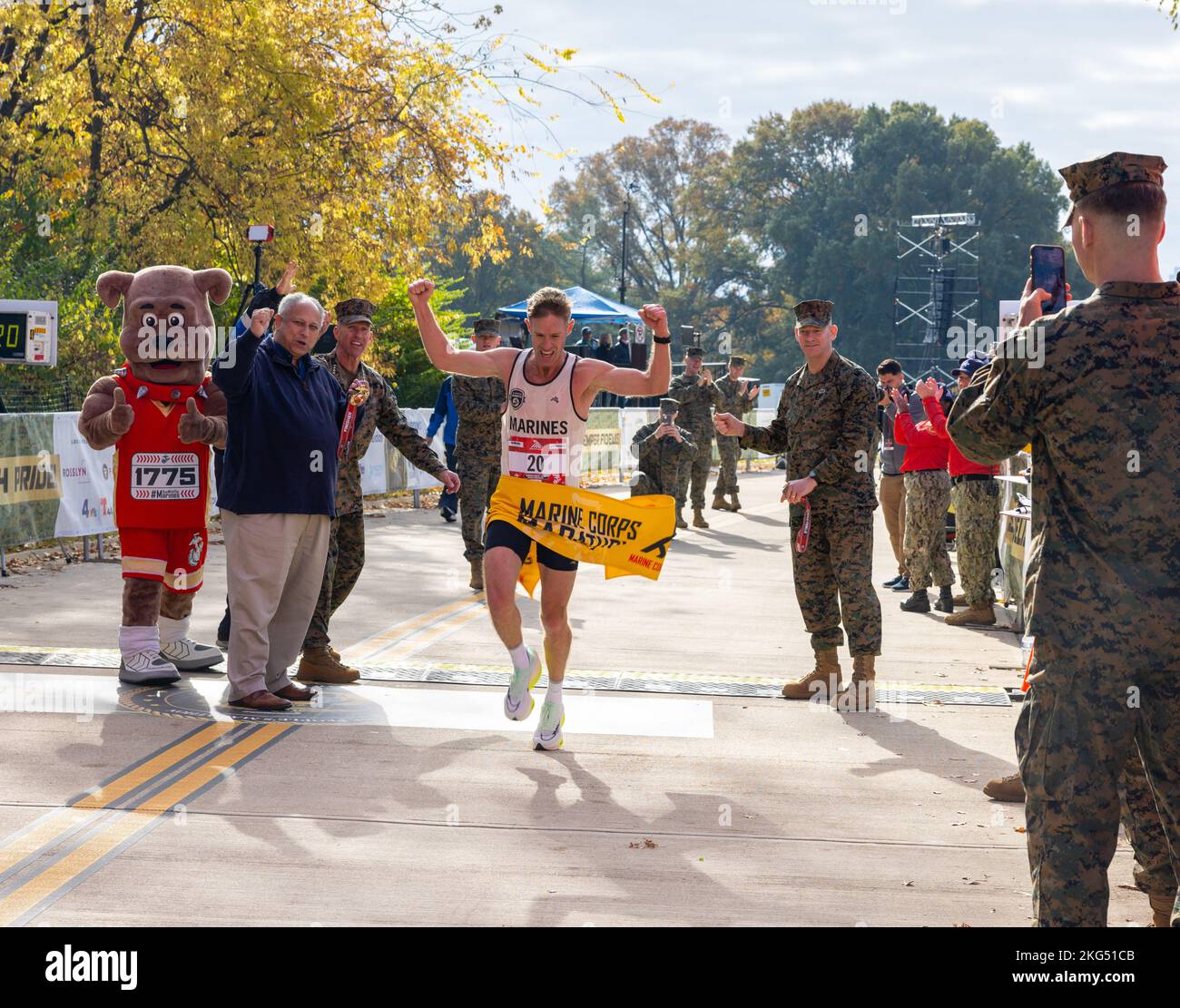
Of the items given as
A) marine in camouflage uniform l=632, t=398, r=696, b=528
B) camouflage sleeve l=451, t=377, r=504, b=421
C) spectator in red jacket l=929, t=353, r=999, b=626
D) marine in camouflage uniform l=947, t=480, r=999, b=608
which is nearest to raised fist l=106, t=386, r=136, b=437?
camouflage sleeve l=451, t=377, r=504, b=421

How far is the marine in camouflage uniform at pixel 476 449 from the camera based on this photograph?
12.6 metres

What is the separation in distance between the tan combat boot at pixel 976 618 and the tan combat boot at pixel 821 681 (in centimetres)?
372

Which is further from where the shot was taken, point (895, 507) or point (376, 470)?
point (376, 470)

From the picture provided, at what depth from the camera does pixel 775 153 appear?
8219 cm

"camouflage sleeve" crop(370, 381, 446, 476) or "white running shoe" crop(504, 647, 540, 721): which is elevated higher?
"camouflage sleeve" crop(370, 381, 446, 476)

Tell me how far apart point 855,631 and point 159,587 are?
12.9ft

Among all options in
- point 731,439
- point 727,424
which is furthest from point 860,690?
point 731,439

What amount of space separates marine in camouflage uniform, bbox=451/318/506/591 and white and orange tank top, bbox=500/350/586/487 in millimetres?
5601

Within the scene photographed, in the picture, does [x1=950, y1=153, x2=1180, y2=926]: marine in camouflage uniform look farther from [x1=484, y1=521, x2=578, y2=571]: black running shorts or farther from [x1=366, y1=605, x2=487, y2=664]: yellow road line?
[x1=366, y1=605, x2=487, y2=664]: yellow road line

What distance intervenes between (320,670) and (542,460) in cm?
237

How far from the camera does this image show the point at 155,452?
316 inches

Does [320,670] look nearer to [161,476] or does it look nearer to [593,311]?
[161,476]

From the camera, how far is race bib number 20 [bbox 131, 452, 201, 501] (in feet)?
26.3
